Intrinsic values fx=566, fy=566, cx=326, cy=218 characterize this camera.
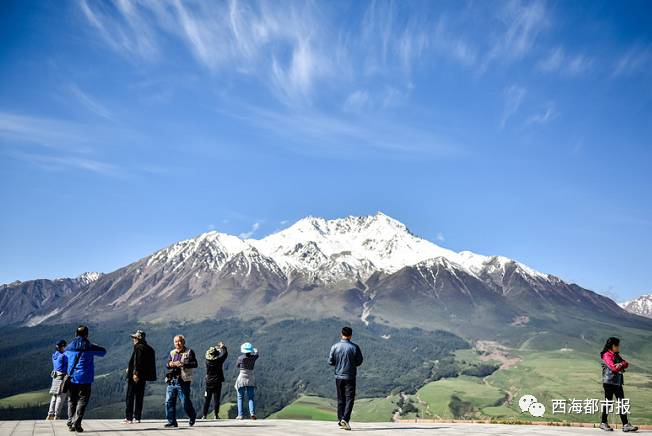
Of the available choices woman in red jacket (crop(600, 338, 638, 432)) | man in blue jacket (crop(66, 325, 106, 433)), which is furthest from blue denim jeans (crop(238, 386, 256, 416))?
woman in red jacket (crop(600, 338, 638, 432))

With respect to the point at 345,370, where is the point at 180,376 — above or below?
below

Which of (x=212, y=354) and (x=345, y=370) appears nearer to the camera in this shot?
(x=345, y=370)

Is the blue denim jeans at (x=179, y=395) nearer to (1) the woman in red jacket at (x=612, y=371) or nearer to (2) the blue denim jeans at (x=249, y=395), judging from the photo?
(2) the blue denim jeans at (x=249, y=395)

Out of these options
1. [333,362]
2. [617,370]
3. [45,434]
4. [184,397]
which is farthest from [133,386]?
[617,370]

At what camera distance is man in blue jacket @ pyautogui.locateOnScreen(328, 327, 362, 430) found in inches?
747

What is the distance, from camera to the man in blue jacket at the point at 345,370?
62.2ft

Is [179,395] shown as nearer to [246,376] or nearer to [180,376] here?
[180,376]

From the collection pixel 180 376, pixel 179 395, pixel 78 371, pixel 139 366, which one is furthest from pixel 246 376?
pixel 78 371

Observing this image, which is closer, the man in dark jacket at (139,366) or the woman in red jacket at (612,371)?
the woman in red jacket at (612,371)

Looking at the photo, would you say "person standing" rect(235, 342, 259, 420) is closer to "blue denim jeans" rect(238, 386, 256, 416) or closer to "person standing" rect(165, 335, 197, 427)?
"blue denim jeans" rect(238, 386, 256, 416)

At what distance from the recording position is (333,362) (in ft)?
63.9

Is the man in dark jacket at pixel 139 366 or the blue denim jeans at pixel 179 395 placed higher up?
the man in dark jacket at pixel 139 366

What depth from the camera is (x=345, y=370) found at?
62.2ft

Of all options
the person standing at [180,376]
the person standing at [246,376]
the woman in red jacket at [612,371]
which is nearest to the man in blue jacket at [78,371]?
the person standing at [180,376]
